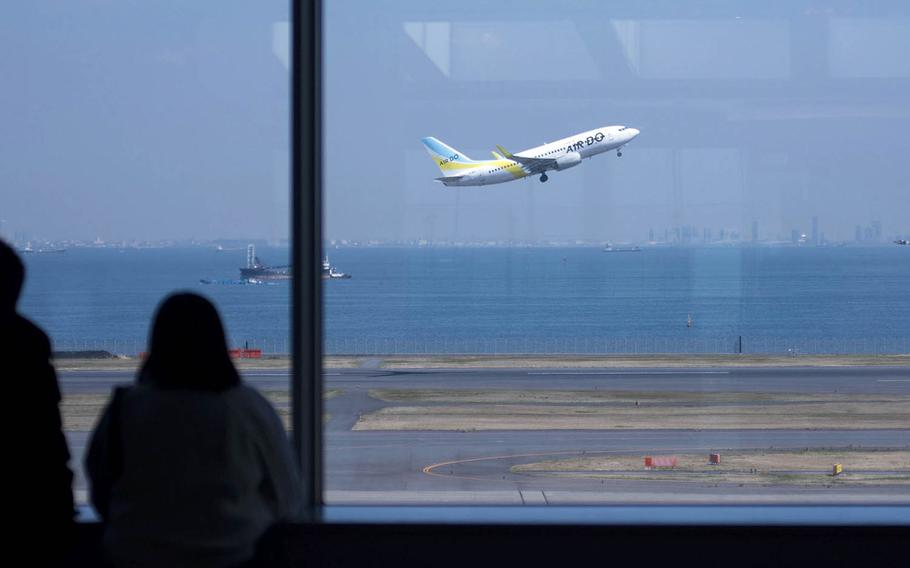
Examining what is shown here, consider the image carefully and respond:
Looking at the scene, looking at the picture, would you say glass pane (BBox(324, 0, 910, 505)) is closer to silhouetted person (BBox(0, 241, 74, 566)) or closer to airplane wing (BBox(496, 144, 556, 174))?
airplane wing (BBox(496, 144, 556, 174))

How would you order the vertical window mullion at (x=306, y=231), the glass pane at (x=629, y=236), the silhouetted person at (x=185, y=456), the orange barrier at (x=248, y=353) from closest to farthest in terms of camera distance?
the silhouetted person at (x=185, y=456), the vertical window mullion at (x=306, y=231), the orange barrier at (x=248, y=353), the glass pane at (x=629, y=236)

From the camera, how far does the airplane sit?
3.38 m

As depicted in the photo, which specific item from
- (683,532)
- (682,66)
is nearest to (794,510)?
(683,532)

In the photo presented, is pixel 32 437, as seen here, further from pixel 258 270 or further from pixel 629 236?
pixel 629 236

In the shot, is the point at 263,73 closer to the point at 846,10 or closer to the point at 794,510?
the point at 846,10

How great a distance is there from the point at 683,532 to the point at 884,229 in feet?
4.85

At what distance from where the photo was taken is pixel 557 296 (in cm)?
355

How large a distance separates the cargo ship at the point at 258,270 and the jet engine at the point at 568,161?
1072 mm

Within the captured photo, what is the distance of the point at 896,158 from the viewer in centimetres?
350

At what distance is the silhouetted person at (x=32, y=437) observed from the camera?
1921 millimetres

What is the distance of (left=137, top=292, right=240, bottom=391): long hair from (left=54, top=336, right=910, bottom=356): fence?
4.64 ft

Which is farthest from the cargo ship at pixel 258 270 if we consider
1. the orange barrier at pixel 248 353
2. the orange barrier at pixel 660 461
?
the orange barrier at pixel 660 461

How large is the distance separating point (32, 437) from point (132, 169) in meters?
1.85

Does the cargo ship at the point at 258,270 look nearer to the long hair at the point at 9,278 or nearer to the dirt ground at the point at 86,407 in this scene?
the dirt ground at the point at 86,407
